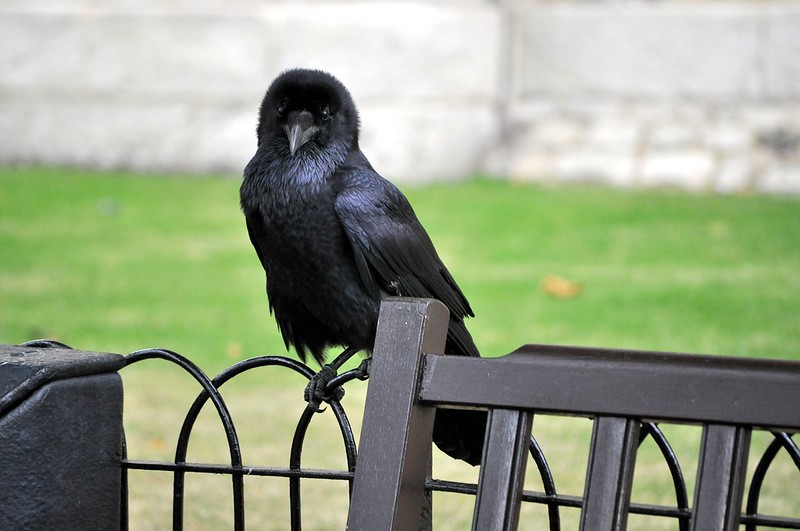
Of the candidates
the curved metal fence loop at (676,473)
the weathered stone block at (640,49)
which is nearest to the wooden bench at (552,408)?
the curved metal fence loop at (676,473)

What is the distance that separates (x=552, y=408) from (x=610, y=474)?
0.40 feet

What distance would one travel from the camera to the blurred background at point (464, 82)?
A: 30.0ft

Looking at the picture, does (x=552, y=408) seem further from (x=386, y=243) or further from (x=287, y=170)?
(x=287, y=170)

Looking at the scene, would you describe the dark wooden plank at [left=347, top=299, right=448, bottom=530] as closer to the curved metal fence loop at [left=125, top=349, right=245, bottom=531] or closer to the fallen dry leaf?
the curved metal fence loop at [left=125, top=349, right=245, bottom=531]

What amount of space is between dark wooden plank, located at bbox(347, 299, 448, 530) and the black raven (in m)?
1.11

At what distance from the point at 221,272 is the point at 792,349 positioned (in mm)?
3762

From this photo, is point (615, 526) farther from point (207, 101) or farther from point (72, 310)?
point (207, 101)

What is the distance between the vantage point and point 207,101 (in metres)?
9.87

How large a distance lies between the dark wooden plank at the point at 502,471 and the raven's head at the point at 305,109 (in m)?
1.45

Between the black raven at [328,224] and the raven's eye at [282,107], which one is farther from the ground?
the raven's eye at [282,107]

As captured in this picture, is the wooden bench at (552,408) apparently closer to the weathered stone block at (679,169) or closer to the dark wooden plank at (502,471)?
the dark wooden plank at (502,471)

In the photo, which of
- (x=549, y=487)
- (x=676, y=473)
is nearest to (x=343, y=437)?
(x=549, y=487)

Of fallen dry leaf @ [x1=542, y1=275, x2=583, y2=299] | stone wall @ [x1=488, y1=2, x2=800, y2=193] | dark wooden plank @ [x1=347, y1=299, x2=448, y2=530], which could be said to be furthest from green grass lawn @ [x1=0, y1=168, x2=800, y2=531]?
dark wooden plank @ [x1=347, y1=299, x2=448, y2=530]

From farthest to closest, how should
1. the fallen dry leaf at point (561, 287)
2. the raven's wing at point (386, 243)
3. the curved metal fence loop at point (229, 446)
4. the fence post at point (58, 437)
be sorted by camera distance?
the fallen dry leaf at point (561, 287) < the raven's wing at point (386, 243) < the curved metal fence loop at point (229, 446) < the fence post at point (58, 437)
